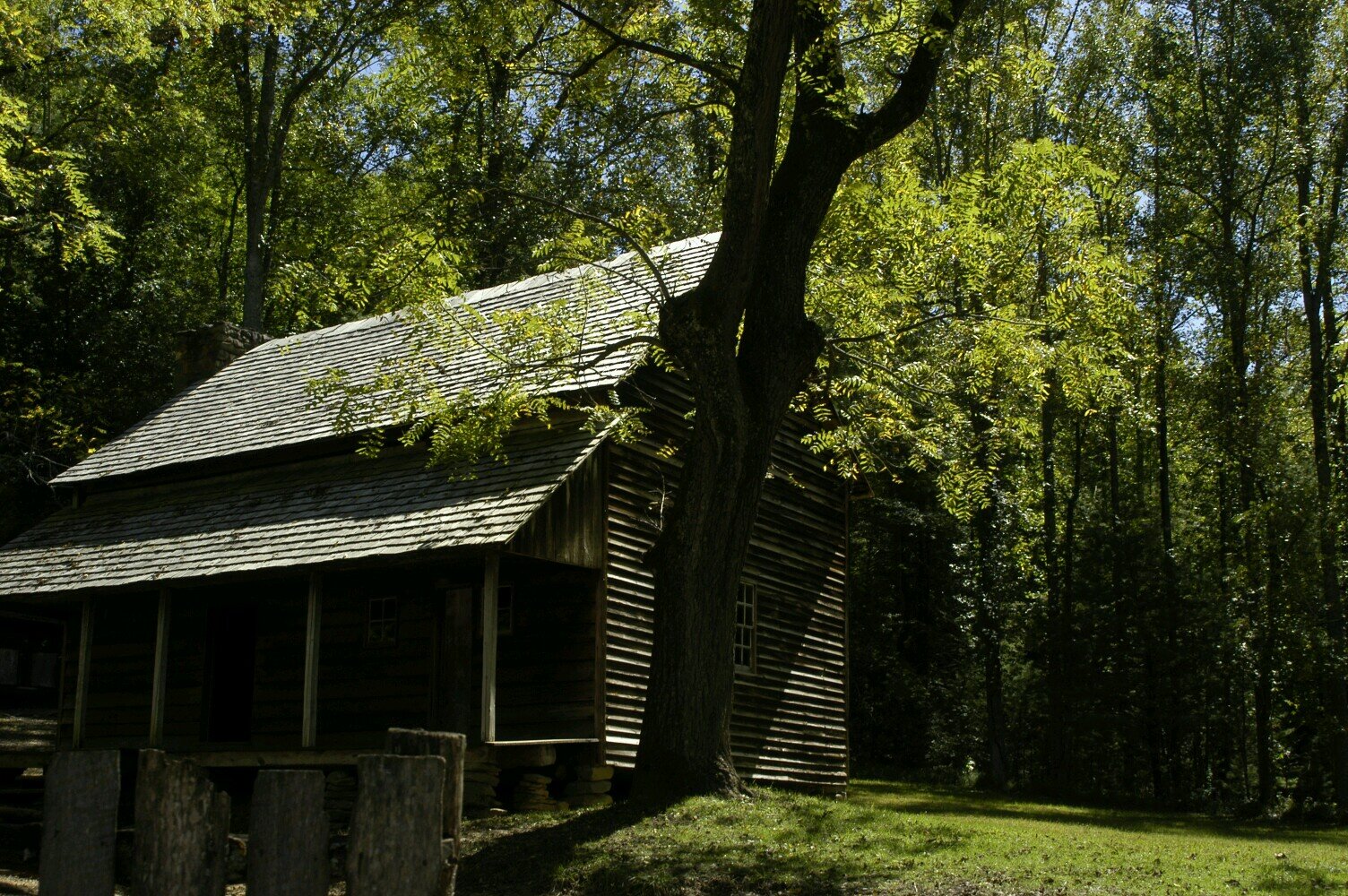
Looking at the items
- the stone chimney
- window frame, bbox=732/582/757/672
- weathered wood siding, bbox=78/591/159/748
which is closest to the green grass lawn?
window frame, bbox=732/582/757/672

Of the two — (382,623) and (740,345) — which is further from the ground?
(740,345)

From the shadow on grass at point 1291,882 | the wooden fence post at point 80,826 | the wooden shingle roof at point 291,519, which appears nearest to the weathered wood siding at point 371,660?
the wooden shingle roof at point 291,519

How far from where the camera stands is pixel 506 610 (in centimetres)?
1681

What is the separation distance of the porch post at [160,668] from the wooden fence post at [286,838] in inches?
527

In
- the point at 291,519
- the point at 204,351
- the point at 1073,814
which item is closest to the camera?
the point at 291,519

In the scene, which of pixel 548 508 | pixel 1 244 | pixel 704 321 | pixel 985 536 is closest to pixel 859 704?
pixel 985 536

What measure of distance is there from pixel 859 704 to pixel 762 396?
19997mm

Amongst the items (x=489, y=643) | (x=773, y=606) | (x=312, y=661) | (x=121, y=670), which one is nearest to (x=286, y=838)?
(x=489, y=643)

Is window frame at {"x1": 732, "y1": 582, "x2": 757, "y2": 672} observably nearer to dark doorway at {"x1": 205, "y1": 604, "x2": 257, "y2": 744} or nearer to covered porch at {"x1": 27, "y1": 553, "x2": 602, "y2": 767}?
covered porch at {"x1": 27, "y1": 553, "x2": 602, "y2": 767}

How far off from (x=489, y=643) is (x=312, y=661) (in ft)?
9.26

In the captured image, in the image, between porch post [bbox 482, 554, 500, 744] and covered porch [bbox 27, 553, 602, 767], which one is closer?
porch post [bbox 482, 554, 500, 744]

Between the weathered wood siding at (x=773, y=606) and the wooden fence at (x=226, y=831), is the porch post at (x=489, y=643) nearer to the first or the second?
the weathered wood siding at (x=773, y=606)

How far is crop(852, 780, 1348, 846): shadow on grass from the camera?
19.3 metres

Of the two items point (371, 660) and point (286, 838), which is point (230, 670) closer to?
point (371, 660)
